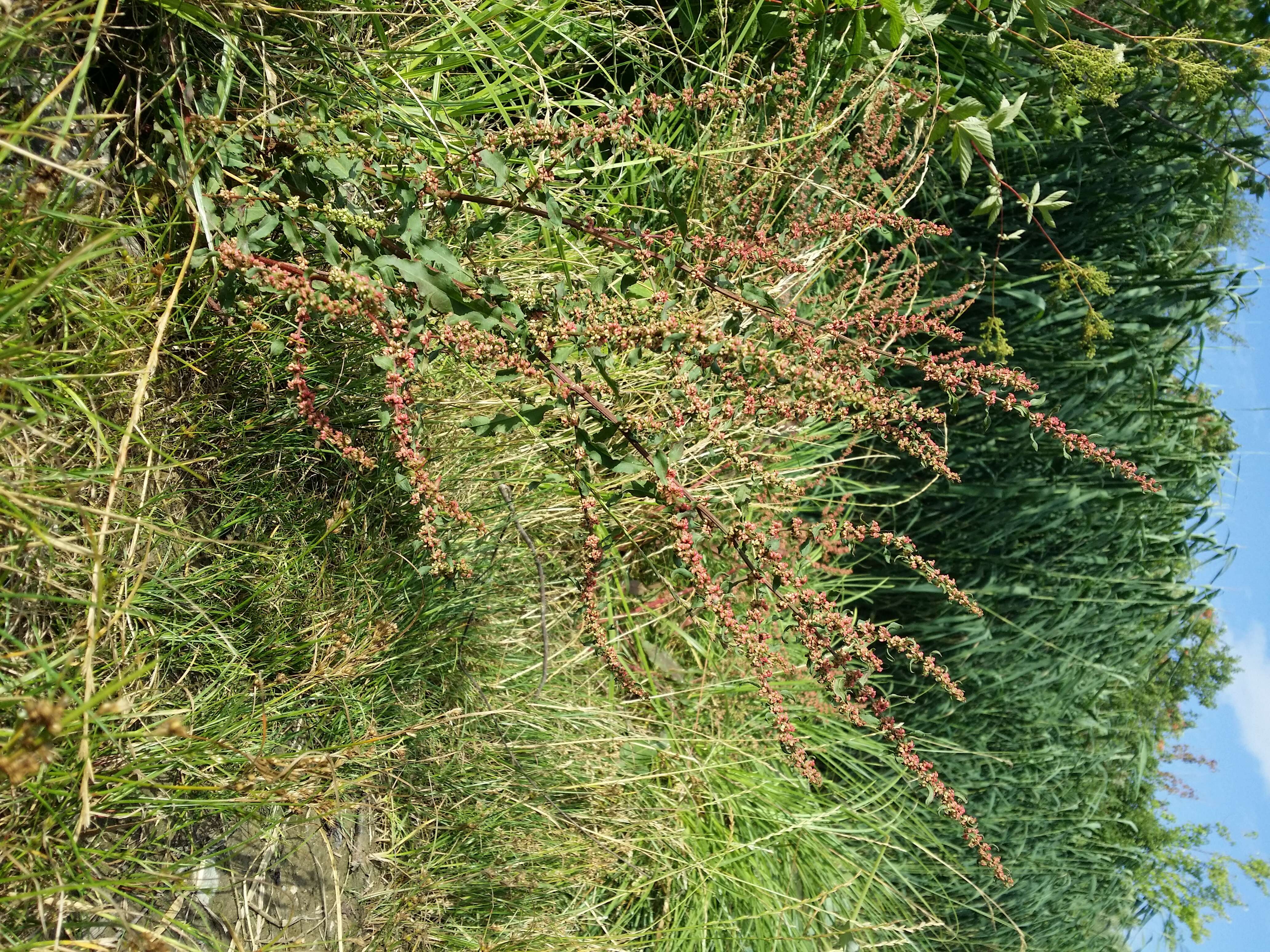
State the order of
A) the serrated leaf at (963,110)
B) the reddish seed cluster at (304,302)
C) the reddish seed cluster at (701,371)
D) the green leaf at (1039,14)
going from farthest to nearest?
1. the serrated leaf at (963,110)
2. the green leaf at (1039,14)
3. the reddish seed cluster at (701,371)
4. the reddish seed cluster at (304,302)

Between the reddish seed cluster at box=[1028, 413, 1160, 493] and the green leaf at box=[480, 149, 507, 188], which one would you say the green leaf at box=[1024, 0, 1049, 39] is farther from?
the green leaf at box=[480, 149, 507, 188]

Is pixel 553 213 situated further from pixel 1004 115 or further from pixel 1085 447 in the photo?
pixel 1004 115

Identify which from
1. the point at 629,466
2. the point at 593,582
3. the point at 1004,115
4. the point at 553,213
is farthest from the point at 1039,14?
the point at 593,582

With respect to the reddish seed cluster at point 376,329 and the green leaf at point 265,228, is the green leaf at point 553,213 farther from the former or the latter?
the green leaf at point 265,228

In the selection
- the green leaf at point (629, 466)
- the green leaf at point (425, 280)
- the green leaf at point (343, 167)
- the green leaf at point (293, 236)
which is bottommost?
the green leaf at point (629, 466)

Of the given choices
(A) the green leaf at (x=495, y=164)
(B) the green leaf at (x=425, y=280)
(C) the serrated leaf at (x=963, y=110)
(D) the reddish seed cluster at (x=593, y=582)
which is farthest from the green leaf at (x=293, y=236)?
(C) the serrated leaf at (x=963, y=110)

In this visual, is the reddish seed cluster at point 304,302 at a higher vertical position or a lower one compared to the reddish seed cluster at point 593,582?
higher

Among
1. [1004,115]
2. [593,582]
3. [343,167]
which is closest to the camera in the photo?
[343,167]

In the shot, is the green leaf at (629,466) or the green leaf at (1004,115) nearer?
the green leaf at (629,466)

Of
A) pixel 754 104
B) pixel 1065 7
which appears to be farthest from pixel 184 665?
pixel 1065 7

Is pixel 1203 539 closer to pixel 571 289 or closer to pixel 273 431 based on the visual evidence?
pixel 571 289

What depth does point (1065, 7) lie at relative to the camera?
102 inches

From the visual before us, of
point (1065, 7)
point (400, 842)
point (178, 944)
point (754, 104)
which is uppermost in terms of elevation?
point (1065, 7)

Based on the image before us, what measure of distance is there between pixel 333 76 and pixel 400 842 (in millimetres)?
1613
